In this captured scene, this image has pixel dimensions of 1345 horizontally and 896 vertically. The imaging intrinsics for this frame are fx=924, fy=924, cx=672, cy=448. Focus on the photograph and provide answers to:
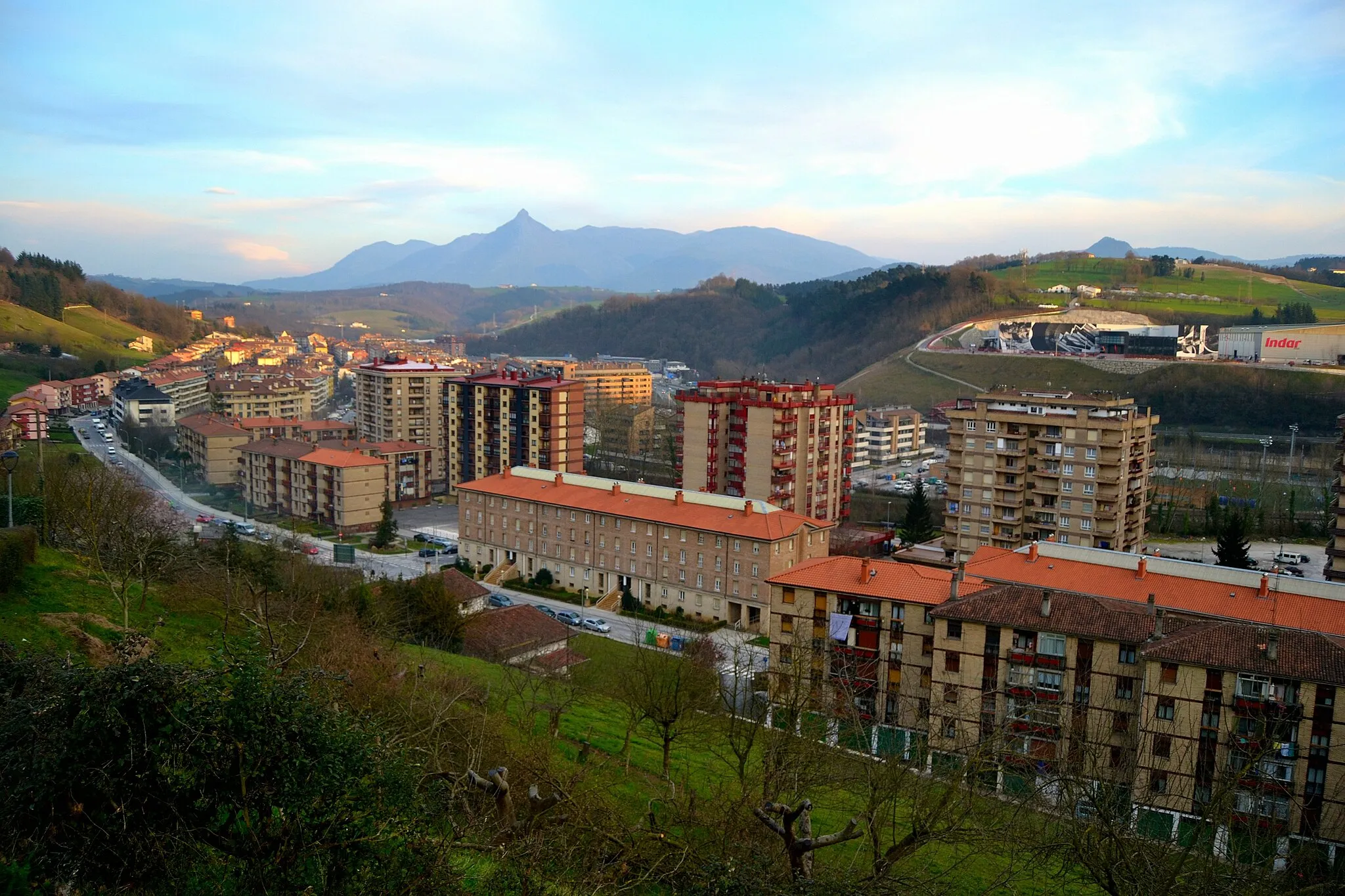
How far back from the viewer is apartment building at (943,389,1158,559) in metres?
26.3

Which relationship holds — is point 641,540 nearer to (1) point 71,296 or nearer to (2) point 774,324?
(1) point 71,296

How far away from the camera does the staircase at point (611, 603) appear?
989 inches

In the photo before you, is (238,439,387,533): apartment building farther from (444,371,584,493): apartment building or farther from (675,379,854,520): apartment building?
(675,379,854,520): apartment building

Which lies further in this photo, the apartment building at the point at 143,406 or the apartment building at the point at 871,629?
the apartment building at the point at 143,406

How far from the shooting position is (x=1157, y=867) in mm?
6758

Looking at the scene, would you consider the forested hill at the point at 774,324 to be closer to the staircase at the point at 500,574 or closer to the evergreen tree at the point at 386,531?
the evergreen tree at the point at 386,531

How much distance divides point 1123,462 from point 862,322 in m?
63.1

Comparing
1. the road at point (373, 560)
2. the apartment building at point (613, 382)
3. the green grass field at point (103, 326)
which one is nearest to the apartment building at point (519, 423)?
the road at point (373, 560)


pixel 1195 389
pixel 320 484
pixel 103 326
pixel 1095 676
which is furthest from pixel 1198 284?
pixel 103 326

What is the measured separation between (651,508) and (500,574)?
5.44 m

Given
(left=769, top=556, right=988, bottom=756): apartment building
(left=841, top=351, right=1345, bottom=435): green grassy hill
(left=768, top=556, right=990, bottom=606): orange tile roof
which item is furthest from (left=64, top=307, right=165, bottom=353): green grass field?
(left=769, top=556, right=988, bottom=756): apartment building

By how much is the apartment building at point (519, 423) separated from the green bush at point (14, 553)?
2283 cm

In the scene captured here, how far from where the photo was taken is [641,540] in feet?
82.9

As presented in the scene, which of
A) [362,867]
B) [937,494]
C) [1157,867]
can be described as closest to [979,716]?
[1157,867]
